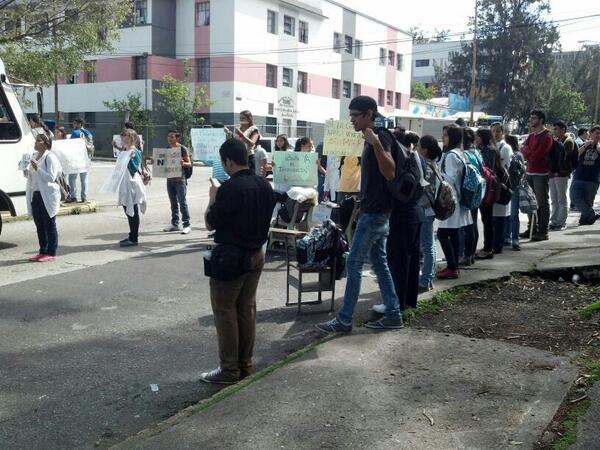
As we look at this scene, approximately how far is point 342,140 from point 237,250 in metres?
4.55

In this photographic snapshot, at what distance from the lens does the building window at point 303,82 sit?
153 ft

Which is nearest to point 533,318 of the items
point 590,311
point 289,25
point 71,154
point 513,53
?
point 590,311

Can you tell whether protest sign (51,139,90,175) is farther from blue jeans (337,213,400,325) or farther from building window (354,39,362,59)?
building window (354,39,362,59)

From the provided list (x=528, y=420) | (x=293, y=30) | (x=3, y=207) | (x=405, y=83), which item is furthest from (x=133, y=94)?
(x=528, y=420)

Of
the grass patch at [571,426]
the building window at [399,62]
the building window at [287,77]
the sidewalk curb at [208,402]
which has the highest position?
the building window at [399,62]

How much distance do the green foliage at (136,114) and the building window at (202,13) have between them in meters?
6.32

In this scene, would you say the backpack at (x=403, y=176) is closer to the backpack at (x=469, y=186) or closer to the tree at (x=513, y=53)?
the backpack at (x=469, y=186)

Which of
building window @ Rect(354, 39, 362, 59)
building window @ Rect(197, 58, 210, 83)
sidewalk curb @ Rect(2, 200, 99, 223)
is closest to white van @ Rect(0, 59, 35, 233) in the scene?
sidewalk curb @ Rect(2, 200, 99, 223)

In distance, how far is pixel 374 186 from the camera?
5.48m

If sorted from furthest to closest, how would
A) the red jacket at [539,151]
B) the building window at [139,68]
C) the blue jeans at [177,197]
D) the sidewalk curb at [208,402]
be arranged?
the building window at [139,68]
the blue jeans at [177,197]
the red jacket at [539,151]
the sidewalk curb at [208,402]

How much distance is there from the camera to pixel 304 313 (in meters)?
6.60

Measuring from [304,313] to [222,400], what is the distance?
8.01 ft

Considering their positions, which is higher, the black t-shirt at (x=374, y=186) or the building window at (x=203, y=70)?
the building window at (x=203, y=70)

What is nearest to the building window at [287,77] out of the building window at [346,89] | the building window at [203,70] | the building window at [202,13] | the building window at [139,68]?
the building window at [203,70]
